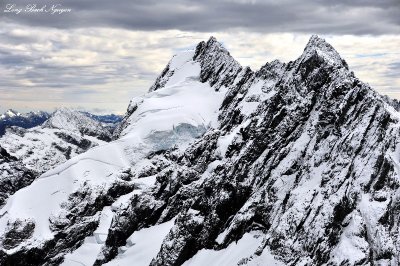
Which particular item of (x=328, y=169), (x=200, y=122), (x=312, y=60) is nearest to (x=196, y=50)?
(x=200, y=122)

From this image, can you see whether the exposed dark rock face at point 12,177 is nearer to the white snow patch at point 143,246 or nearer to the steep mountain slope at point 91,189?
the steep mountain slope at point 91,189

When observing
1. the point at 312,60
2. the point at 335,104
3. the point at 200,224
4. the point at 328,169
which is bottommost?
the point at 200,224

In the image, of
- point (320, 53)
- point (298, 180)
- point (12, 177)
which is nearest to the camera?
point (298, 180)

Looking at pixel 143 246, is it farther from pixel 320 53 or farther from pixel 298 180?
pixel 320 53

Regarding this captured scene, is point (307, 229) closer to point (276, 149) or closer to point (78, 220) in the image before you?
point (276, 149)

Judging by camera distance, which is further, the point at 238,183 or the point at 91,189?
the point at 91,189

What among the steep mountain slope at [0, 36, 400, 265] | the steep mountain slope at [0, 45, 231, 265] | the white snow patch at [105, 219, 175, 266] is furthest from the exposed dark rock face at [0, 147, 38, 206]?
the white snow patch at [105, 219, 175, 266]

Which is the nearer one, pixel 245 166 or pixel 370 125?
pixel 370 125

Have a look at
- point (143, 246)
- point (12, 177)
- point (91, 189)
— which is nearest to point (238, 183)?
point (143, 246)

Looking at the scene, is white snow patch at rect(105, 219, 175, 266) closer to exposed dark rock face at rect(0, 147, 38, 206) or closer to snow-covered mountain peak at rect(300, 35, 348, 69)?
snow-covered mountain peak at rect(300, 35, 348, 69)
